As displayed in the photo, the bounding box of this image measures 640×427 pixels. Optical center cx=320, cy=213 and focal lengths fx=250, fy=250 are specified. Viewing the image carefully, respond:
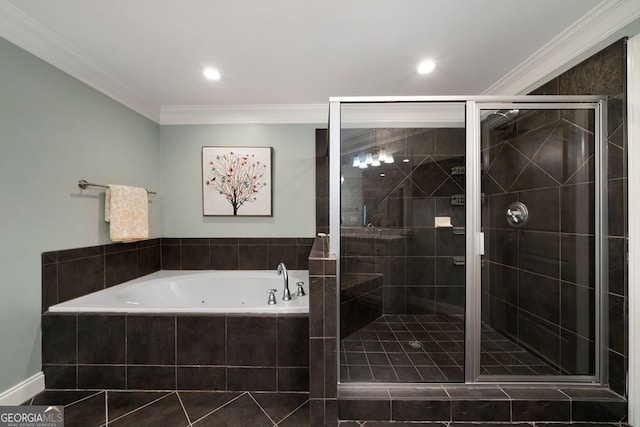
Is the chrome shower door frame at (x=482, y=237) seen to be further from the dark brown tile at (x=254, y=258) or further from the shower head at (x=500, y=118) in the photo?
the dark brown tile at (x=254, y=258)

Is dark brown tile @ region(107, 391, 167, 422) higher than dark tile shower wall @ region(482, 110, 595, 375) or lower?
lower

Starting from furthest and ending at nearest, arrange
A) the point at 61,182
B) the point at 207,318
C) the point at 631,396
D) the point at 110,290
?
the point at 110,290 → the point at 61,182 → the point at 207,318 → the point at 631,396

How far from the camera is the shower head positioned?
1.61 metres

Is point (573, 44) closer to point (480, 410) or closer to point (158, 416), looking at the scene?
point (480, 410)

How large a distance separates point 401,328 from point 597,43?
239cm

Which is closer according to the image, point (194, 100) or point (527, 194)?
point (527, 194)

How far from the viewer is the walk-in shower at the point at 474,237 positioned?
1.51 meters

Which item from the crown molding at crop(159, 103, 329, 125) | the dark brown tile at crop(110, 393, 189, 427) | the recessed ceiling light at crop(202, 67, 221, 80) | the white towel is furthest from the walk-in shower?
the white towel

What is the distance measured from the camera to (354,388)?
4.79 ft

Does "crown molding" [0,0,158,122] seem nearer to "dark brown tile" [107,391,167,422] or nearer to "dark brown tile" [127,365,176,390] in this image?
"dark brown tile" [127,365,176,390]

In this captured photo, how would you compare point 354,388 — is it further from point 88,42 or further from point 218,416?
point 88,42

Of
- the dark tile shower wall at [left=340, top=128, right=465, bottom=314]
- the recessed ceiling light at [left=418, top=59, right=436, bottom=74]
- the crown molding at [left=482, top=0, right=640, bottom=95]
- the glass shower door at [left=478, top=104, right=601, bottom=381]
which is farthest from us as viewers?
the dark tile shower wall at [left=340, top=128, right=465, bottom=314]

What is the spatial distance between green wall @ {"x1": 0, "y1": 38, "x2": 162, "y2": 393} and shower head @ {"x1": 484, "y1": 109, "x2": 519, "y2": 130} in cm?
282

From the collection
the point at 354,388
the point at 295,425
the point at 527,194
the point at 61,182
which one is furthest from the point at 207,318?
Answer: the point at 527,194
